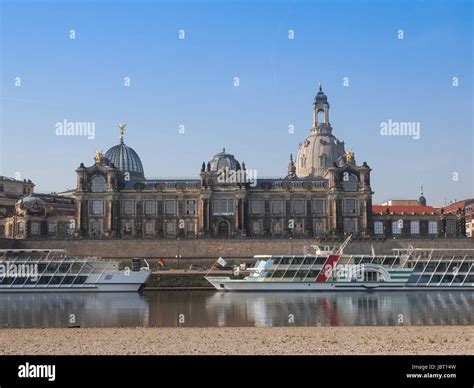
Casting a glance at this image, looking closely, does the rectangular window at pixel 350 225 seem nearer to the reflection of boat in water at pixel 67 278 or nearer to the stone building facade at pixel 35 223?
the stone building facade at pixel 35 223

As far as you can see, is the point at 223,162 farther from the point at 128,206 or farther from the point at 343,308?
the point at 343,308

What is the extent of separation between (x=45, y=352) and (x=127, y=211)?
61713 mm

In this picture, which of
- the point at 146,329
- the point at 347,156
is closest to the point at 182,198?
the point at 347,156

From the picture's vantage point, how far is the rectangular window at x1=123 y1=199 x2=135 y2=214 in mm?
81125

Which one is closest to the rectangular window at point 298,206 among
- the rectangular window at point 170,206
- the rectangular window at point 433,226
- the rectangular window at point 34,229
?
the rectangular window at point 170,206

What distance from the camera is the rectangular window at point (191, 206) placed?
81.2 m

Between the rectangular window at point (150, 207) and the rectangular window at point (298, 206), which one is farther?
the rectangular window at point (150, 207)

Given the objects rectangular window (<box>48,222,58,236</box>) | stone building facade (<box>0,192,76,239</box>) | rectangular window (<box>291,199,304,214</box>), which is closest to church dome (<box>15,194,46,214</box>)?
stone building facade (<box>0,192,76,239</box>)

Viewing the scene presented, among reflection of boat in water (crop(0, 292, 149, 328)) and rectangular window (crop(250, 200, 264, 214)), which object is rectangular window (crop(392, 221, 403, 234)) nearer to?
rectangular window (crop(250, 200, 264, 214))

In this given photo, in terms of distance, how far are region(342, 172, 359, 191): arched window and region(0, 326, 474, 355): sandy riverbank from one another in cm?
5356

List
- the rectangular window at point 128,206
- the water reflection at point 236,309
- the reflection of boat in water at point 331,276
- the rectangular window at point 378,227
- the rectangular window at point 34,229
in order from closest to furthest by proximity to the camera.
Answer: the water reflection at point 236,309
the reflection of boat in water at point 331,276
the rectangular window at point 378,227
the rectangular window at point 34,229
the rectangular window at point 128,206

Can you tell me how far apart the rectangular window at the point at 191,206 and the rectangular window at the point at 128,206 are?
6.26 metres

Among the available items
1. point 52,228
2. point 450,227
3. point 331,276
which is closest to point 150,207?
point 52,228

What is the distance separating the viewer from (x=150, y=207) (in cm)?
8131
